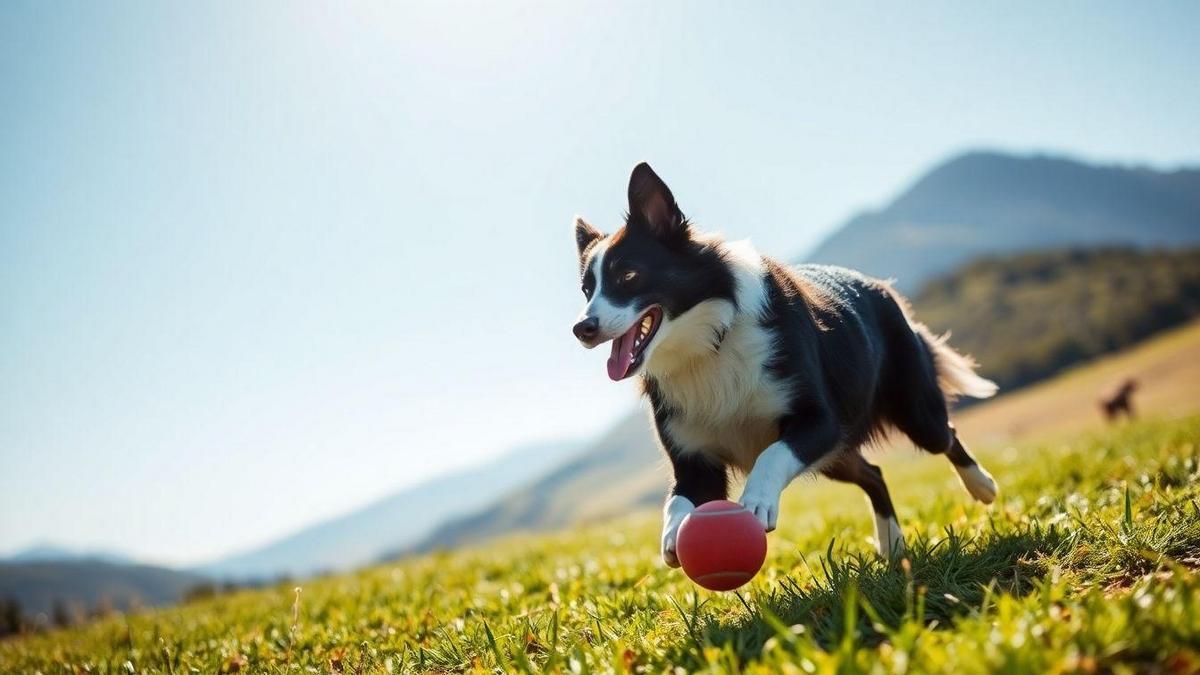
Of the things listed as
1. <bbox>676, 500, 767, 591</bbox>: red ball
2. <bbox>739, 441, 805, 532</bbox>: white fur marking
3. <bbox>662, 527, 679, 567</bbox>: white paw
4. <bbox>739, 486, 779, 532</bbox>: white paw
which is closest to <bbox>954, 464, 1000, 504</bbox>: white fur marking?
<bbox>739, 441, 805, 532</bbox>: white fur marking

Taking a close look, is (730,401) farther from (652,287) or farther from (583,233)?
(583,233)

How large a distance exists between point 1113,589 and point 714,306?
7.15 feet

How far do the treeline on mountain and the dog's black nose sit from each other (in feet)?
208

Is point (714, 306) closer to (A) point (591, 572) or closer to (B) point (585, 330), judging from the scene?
(B) point (585, 330)

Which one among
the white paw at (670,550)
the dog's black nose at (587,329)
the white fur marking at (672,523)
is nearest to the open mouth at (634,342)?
the dog's black nose at (587,329)

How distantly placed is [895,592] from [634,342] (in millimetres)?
1747

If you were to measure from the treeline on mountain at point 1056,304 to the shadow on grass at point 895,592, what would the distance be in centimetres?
6274

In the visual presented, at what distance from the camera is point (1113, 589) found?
117 inches

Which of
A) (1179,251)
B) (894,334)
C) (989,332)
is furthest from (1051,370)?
(894,334)

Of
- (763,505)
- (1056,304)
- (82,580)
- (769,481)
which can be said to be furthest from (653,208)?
(82,580)

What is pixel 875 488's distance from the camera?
16.6 feet

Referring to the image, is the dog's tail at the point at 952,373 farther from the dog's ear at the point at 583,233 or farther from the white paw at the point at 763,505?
the white paw at the point at 763,505

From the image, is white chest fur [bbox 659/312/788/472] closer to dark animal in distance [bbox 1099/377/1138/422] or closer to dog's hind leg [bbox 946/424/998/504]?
dog's hind leg [bbox 946/424/998/504]

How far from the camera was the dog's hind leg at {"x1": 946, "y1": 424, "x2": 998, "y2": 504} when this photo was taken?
5.34 meters
